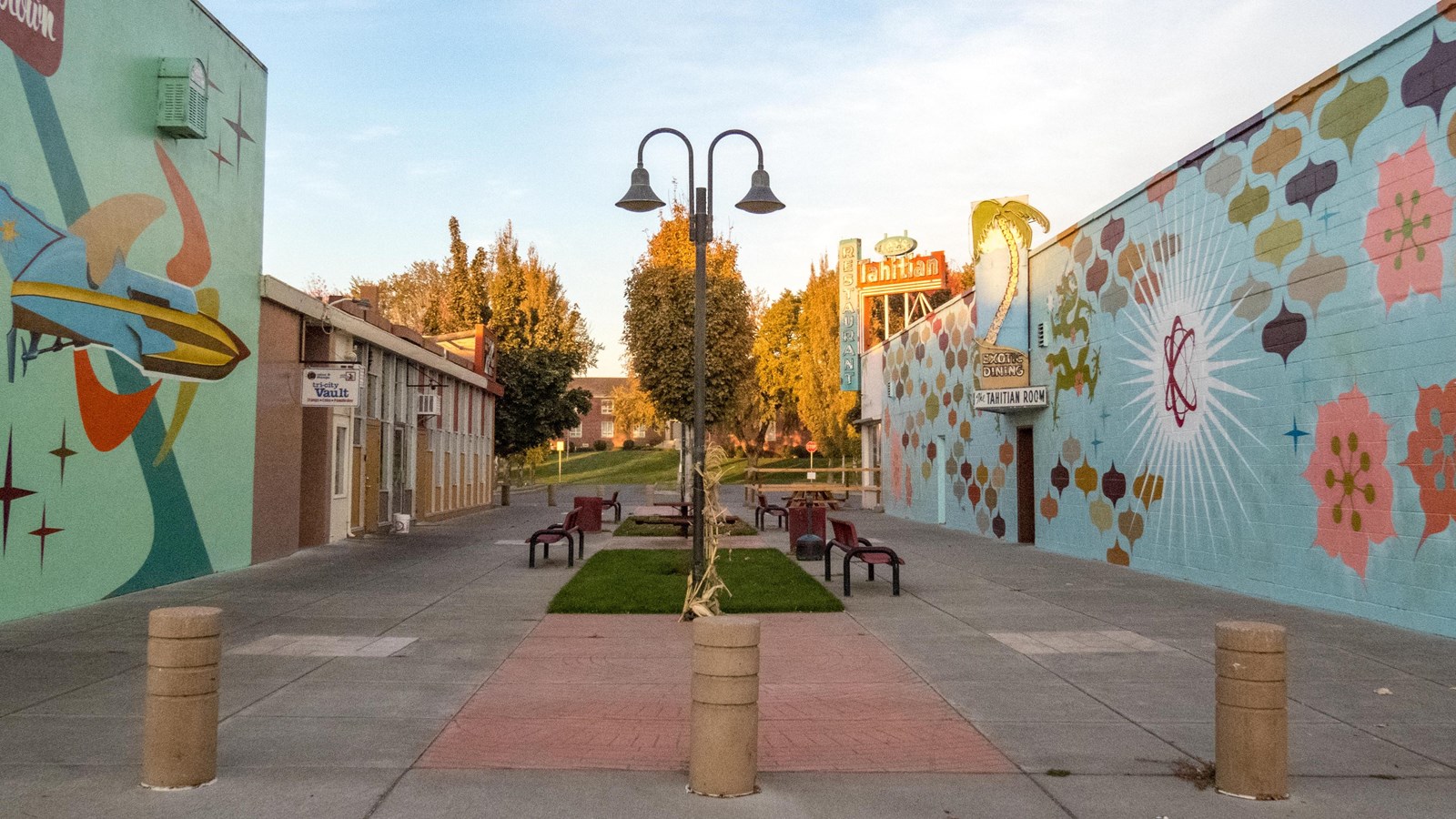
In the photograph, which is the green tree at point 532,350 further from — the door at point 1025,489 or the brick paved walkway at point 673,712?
the brick paved walkway at point 673,712

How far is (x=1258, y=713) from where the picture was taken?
17.5 feet

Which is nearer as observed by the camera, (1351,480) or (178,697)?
(178,697)

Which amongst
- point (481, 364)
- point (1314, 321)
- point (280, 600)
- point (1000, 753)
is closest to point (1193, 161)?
point (1314, 321)

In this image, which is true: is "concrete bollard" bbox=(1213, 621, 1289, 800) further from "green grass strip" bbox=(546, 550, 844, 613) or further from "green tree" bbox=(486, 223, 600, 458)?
"green tree" bbox=(486, 223, 600, 458)

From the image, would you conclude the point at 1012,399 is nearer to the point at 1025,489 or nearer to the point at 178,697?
the point at 1025,489

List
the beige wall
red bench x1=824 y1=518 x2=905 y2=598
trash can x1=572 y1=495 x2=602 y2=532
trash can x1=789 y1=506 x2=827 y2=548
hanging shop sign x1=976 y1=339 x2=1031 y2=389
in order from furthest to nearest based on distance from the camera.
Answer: trash can x1=572 y1=495 x2=602 y2=532, hanging shop sign x1=976 y1=339 x2=1031 y2=389, trash can x1=789 y1=506 x2=827 y2=548, the beige wall, red bench x1=824 y1=518 x2=905 y2=598

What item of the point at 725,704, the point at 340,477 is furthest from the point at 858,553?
the point at 340,477

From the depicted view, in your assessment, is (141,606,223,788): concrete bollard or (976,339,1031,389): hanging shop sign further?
(976,339,1031,389): hanging shop sign

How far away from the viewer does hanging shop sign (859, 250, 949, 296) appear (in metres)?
41.4

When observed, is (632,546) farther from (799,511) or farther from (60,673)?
(60,673)

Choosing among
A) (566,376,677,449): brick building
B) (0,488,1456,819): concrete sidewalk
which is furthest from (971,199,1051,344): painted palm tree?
(566,376,677,449): brick building

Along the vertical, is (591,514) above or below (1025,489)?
below

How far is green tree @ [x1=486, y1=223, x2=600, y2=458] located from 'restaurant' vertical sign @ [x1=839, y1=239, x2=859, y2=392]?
11769 millimetres

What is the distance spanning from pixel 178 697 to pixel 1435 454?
1047 centimetres
